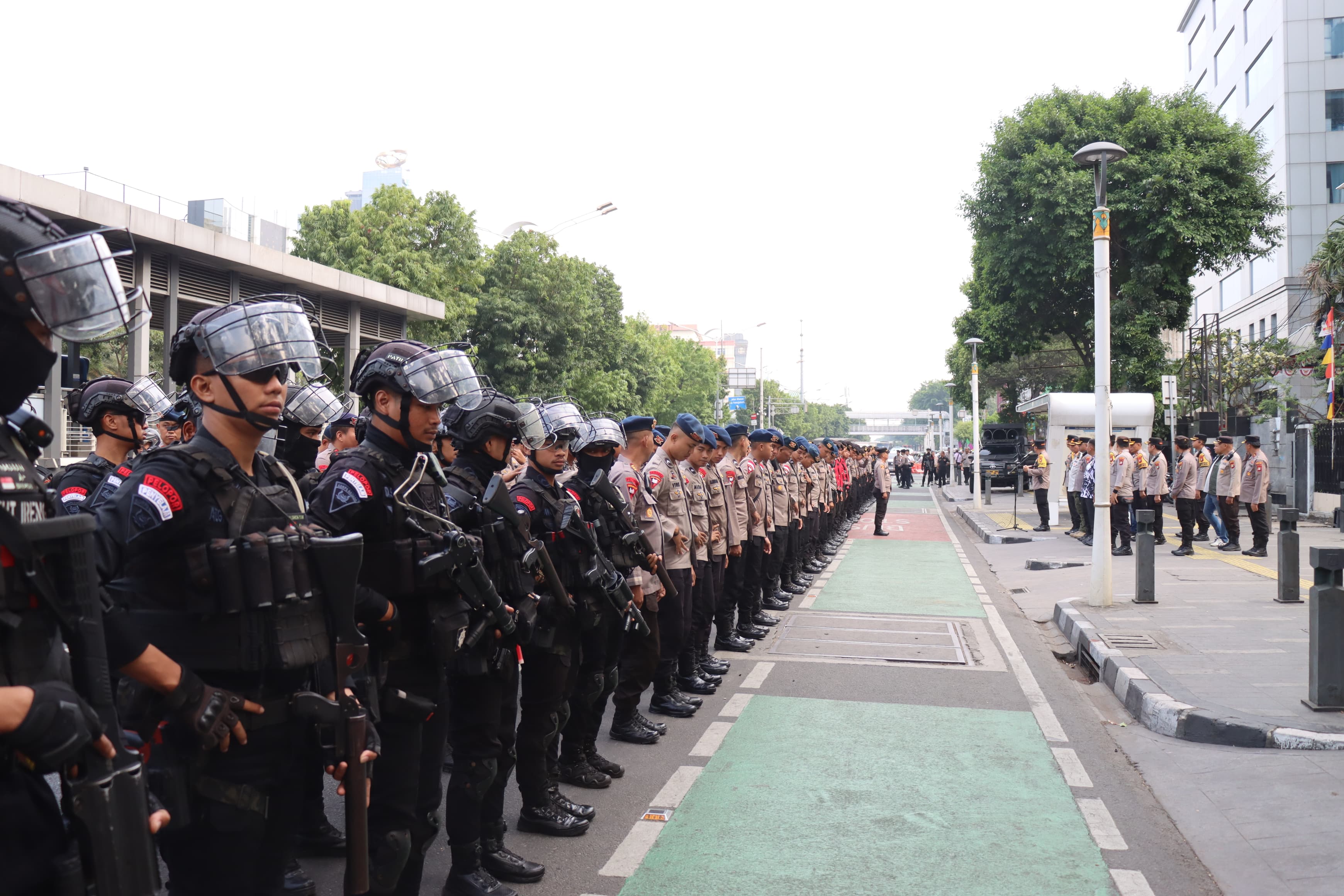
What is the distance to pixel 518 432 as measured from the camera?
15.8 feet

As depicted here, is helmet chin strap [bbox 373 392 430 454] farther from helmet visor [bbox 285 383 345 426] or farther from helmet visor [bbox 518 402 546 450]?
helmet visor [bbox 285 383 345 426]

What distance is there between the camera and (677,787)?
18.7 feet

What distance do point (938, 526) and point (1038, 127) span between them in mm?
12127

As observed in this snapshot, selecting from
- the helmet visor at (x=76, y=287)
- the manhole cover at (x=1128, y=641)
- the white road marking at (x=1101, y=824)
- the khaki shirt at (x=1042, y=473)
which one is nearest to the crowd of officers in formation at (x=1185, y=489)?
the khaki shirt at (x=1042, y=473)

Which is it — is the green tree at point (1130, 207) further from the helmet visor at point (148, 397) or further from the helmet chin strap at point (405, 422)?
the helmet chin strap at point (405, 422)

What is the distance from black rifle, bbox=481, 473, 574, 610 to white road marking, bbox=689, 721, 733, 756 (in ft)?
6.11

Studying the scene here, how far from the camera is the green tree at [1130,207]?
2841cm

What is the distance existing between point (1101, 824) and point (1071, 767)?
978 mm

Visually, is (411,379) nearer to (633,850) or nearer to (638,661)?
(633,850)

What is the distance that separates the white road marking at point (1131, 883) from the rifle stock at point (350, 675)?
3.14m

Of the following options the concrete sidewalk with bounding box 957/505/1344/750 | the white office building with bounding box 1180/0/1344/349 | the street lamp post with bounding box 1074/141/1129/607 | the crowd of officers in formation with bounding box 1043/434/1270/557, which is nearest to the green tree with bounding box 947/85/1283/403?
the white office building with bounding box 1180/0/1344/349

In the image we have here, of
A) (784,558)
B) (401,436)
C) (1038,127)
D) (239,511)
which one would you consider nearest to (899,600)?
(784,558)

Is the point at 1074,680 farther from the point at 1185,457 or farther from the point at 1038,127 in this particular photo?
the point at 1038,127

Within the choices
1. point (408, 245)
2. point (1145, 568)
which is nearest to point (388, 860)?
point (1145, 568)
